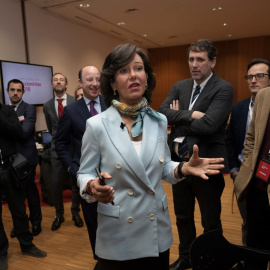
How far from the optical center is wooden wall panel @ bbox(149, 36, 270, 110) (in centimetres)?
1073

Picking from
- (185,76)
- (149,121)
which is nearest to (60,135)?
(149,121)

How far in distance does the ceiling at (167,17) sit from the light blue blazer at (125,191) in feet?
18.3

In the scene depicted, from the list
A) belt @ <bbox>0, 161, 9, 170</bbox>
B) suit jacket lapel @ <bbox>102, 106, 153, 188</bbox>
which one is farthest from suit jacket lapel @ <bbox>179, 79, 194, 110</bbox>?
belt @ <bbox>0, 161, 9, 170</bbox>

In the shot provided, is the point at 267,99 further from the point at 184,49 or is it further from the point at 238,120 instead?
the point at 184,49

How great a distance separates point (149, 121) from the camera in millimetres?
1480

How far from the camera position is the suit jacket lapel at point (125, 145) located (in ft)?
4.32

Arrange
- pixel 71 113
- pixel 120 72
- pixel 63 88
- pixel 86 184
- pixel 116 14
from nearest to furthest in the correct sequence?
pixel 86 184, pixel 120 72, pixel 71 113, pixel 63 88, pixel 116 14

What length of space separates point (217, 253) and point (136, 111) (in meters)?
0.80

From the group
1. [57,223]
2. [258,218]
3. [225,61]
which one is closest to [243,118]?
[258,218]

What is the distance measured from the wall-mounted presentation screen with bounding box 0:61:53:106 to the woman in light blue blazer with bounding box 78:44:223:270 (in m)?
4.81

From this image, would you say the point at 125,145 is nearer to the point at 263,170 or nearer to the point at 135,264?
the point at 135,264

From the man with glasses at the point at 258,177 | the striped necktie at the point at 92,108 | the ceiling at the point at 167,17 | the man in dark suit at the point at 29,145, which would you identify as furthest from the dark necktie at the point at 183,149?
the ceiling at the point at 167,17

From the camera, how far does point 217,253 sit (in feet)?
4.29

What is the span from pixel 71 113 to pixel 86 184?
1.18 metres
